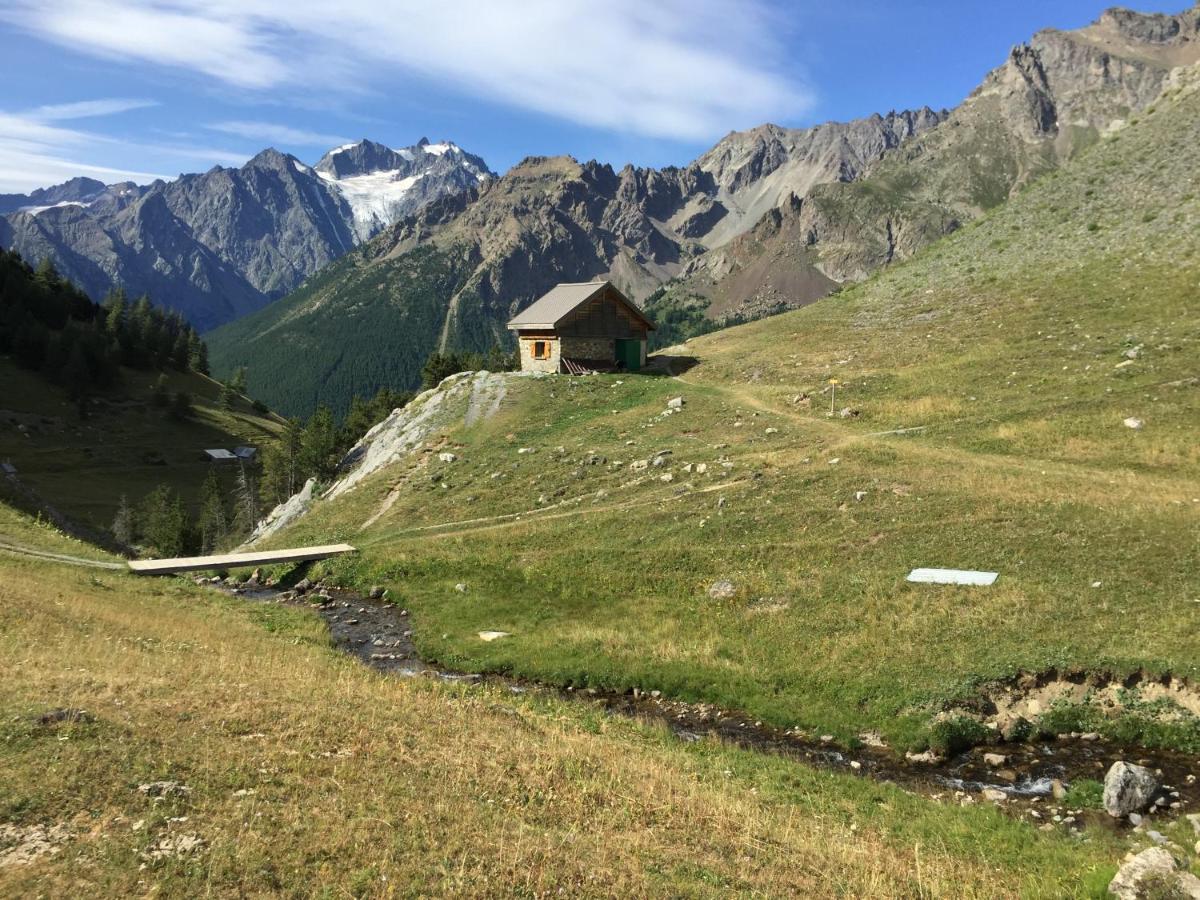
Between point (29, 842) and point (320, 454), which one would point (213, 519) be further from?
point (29, 842)

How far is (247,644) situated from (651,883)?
20.3 metres

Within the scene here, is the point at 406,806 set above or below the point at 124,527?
above

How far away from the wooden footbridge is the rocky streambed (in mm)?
20147

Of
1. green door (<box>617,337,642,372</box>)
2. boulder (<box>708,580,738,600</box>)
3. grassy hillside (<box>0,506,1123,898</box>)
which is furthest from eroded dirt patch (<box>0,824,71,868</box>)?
green door (<box>617,337,642,372</box>)

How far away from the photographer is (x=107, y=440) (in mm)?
139375

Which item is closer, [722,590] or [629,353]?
[722,590]

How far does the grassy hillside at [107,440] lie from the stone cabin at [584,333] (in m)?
67.9

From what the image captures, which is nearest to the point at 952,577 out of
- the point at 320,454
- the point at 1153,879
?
the point at 1153,879

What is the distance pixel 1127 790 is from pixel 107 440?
164921 millimetres

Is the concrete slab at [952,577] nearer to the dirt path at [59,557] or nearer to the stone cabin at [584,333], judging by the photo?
the dirt path at [59,557]

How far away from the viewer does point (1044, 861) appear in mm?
14227

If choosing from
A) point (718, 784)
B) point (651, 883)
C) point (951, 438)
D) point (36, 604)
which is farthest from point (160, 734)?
point (951, 438)

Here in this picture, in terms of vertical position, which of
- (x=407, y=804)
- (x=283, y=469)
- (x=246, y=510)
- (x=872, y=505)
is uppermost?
(x=872, y=505)

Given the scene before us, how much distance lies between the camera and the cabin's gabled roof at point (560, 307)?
224ft
